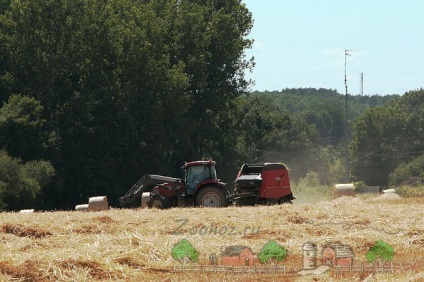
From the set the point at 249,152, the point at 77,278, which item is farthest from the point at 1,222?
the point at 249,152

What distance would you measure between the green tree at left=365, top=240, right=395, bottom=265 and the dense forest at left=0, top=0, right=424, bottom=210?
32711 mm

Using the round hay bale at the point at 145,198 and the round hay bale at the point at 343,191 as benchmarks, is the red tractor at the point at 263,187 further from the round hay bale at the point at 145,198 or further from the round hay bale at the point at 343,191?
the round hay bale at the point at 343,191

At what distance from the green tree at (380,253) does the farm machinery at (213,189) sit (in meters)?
19.3

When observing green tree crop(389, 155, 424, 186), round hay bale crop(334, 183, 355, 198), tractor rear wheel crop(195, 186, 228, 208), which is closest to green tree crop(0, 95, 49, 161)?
tractor rear wheel crop(195, 186, 228, 208)

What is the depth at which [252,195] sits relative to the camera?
135ft

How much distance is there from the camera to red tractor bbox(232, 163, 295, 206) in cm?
4119

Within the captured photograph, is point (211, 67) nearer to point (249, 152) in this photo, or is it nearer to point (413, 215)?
point (249, 152)

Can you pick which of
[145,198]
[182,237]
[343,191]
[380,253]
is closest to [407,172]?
[343,191]

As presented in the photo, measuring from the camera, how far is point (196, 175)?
135 ft

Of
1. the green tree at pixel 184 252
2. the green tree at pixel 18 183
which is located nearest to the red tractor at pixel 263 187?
the green tree at pixel 18 183

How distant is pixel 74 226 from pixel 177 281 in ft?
35.7

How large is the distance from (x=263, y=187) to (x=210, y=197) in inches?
92.1

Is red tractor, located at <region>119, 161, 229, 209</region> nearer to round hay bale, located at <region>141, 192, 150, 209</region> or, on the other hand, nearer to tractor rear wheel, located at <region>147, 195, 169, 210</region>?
tractor rear wheel, located at <region>147, 195, 169, 210</region>

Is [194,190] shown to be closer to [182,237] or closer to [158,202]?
[158,202]
